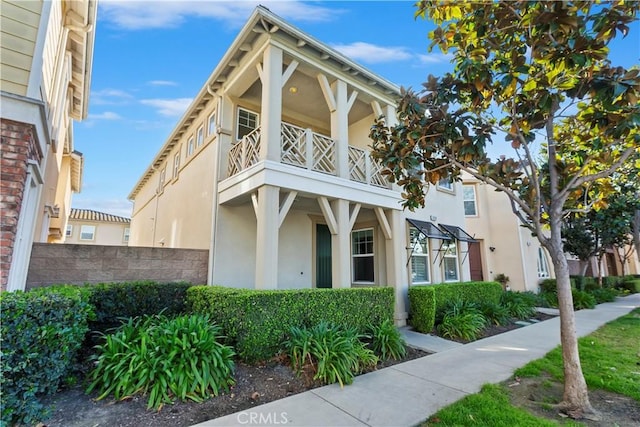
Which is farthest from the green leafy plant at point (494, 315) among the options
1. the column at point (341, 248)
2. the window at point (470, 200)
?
the window at point (470, 200)

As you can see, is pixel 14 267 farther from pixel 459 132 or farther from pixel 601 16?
pixel 601 16

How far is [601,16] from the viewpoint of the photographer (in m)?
3.61

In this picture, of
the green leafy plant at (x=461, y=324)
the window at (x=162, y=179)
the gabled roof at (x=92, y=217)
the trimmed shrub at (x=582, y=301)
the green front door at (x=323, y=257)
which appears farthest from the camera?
the gabled roof at (x=92, y=217)

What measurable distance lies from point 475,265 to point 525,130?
14.0 m

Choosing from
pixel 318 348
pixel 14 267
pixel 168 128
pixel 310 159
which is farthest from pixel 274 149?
pixel 168 128

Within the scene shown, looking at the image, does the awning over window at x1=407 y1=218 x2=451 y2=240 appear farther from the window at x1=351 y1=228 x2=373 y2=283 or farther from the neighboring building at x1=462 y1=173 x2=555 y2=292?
the neighboring building at x1=462 y1=173 x2=555 y2=292

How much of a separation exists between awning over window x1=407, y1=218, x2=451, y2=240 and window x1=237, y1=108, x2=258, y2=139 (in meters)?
6.07

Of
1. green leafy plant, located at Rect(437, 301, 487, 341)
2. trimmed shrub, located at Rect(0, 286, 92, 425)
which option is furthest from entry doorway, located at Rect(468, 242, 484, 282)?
trimmed shrub, located at Rect(0, 286, 92, 425)

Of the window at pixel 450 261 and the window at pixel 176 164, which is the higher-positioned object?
the window at pixel 176 164

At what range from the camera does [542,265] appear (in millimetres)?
18625

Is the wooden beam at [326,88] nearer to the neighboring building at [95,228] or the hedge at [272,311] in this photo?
the hedge at [272,311]

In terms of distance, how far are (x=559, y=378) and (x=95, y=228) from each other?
34.3 metres

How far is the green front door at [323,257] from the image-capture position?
34.3 ft

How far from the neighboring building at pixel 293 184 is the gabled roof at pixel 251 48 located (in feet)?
0.09
